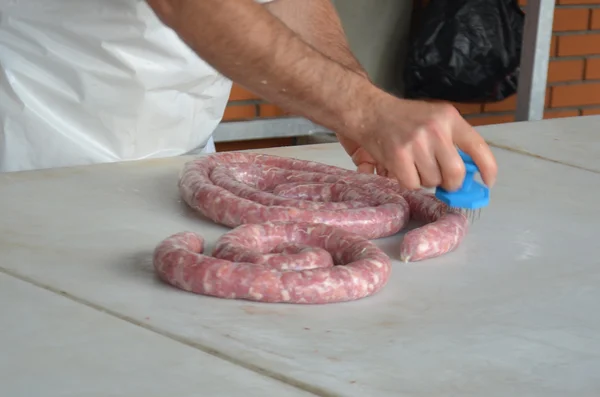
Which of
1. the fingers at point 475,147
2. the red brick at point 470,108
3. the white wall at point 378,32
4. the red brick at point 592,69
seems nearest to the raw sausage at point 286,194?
the fingers at point 475,147

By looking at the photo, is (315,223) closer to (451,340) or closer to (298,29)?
(451,340)

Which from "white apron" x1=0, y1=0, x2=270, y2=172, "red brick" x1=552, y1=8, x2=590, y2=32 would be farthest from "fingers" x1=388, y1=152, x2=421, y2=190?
"red brick" x1=552, y1=8, x2=590, y2=32

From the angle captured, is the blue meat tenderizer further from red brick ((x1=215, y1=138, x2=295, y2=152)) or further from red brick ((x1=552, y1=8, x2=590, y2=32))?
red brick ((x1=552, y1=8, x2=590, y2=32))

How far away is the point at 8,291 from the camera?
142 centimetres

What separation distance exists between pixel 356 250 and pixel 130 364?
464mm

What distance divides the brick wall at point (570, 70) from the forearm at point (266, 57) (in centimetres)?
279

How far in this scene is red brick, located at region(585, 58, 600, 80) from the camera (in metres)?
4.66

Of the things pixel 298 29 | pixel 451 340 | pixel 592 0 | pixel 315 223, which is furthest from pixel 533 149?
pixel 592 0

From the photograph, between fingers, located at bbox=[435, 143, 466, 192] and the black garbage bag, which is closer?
fingers, located at bbox=[435, 143, 466, 192]

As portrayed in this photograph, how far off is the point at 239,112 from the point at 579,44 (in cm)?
173

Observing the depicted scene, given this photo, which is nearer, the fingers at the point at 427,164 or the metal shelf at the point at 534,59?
the fingers at the point at 427,164

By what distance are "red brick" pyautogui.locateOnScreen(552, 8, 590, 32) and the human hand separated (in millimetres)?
3052

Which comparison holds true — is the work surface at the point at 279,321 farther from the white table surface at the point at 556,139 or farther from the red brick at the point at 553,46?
the red brick at the point at 553,46

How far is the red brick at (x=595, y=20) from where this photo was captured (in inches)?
179
